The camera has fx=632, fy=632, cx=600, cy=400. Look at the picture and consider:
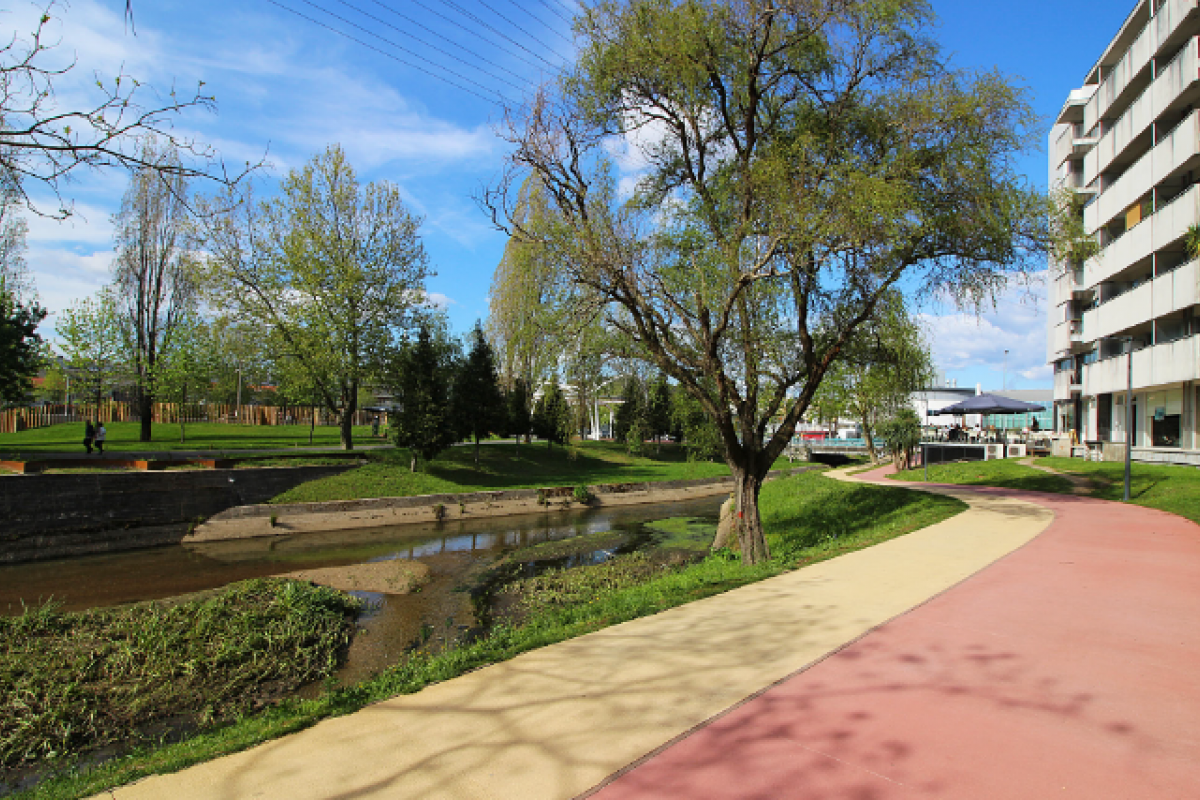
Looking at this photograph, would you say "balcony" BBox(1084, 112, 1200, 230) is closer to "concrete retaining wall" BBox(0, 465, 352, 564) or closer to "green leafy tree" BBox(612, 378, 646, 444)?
"green leafy tree" BBox(612, 378, 646, 444)

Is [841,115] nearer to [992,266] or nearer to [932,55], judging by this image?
[932,55]

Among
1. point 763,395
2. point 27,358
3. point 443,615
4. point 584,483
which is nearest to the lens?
point 443,615

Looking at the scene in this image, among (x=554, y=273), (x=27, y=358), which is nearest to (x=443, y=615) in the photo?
(x=554, y=273)

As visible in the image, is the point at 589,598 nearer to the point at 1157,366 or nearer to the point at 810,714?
the point at 810,714

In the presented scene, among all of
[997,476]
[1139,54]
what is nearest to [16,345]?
[997,476]

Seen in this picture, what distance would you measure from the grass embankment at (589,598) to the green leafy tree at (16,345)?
2305 centimetres

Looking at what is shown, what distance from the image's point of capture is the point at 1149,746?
368 cm

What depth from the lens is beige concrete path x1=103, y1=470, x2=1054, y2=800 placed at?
3.53 metres

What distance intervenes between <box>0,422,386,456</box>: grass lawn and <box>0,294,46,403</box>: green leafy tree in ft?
8.68

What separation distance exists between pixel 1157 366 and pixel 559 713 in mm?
28333

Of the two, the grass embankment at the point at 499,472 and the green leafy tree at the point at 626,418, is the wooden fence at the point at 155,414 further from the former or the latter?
the green leafy tree at the point at 626,418

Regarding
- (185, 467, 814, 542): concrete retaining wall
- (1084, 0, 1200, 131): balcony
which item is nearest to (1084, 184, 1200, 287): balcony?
(1084, 0, 1200, 131): balcony

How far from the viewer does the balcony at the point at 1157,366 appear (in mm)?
21250

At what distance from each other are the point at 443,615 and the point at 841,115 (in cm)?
1191
